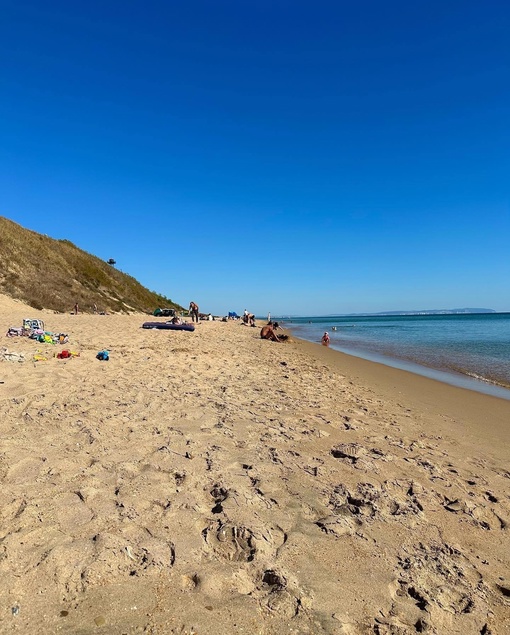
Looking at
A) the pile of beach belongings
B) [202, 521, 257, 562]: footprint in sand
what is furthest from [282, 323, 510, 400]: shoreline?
the pile of beach belongings

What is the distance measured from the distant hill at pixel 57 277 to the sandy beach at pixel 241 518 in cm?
2340

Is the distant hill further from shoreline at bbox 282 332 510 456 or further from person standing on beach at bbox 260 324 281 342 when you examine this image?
shoreline at bbox 282 332 510 456

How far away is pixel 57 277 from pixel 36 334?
926 inches

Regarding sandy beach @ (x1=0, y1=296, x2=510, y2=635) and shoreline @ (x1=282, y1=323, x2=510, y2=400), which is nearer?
sandy beach @ (x1=0, y1=296, x2=510, y2=635)

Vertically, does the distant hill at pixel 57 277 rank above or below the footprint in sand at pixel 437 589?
above

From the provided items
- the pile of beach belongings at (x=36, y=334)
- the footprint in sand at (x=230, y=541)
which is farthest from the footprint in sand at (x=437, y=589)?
the pile of beach belongings at (x=36, y=334)

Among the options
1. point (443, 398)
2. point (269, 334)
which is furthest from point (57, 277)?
point (443, 398)

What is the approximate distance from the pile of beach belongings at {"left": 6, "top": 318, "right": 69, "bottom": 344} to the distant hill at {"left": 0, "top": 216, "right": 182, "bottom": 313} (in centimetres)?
1310

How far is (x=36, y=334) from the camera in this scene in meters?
11.3

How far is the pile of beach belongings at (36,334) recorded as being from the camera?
35.0 feet

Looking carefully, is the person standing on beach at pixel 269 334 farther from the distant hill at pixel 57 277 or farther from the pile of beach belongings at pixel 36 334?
the distant hill at pixel 57 277

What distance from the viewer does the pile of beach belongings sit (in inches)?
420

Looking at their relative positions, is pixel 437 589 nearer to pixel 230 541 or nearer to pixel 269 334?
pixel 230 541

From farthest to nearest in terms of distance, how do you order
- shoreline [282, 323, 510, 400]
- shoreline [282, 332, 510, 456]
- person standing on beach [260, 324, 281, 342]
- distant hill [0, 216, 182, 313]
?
1. distant hill [0, 216, 182, 313]
2. person standing on beach [260, 324, 281, 342]
3. shoreline [282, 323, 510, 400]
4. shoreline [282, 332, 510, 456]
